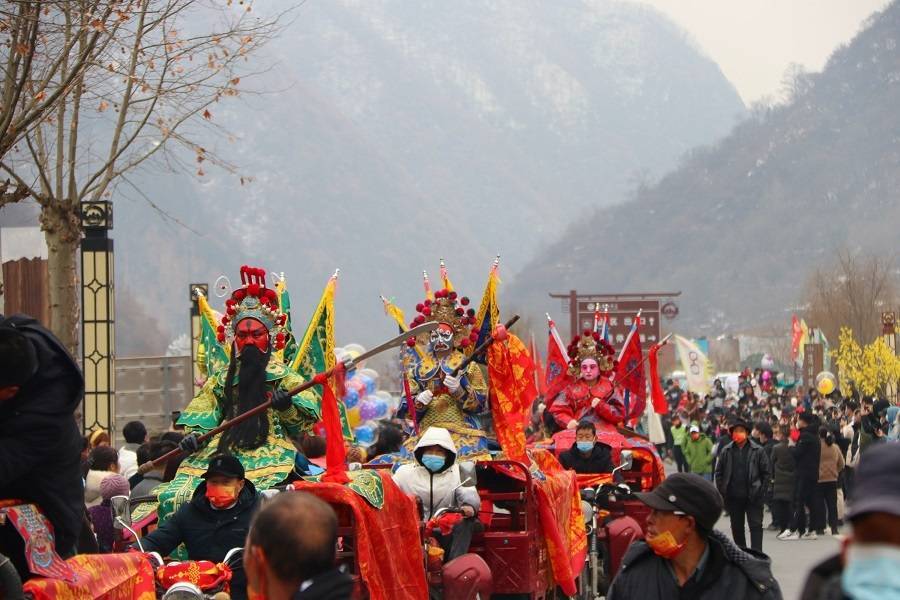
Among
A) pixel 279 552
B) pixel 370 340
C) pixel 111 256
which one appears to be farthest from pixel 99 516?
pixel 370 340

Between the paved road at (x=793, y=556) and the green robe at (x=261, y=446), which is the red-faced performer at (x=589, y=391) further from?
the green robe at (x=261, y=446)

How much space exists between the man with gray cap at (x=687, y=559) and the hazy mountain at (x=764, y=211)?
9681cm

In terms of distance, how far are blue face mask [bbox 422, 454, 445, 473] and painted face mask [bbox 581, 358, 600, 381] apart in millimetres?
7485

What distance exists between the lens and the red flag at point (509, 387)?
1511cm

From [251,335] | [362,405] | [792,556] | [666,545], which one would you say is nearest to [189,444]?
[251,335]

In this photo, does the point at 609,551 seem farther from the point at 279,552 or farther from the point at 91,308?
the point at 279,552

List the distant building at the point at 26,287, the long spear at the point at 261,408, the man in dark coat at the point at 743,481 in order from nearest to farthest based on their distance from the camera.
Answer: the long spear at the point at 261,408 < the man in dark coat at the point at 743,481 < the distant building at the point at 26,287

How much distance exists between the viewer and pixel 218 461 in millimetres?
9391

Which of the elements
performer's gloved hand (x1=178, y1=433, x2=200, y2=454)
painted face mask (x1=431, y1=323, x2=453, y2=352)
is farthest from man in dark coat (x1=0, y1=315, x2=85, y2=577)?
painted face mask (x1=431, y1=323, x2=453, y2=352)

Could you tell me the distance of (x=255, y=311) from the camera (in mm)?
12516

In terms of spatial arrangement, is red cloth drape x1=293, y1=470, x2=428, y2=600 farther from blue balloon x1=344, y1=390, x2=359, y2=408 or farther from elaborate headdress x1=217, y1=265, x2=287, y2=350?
blue balloon x1=344, y1=390, x2=359, y2=408

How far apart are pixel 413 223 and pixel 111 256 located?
129 meters

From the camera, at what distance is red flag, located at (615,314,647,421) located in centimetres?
2053

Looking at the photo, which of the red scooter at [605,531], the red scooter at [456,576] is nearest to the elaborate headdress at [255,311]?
the red scooter at [456,576]
